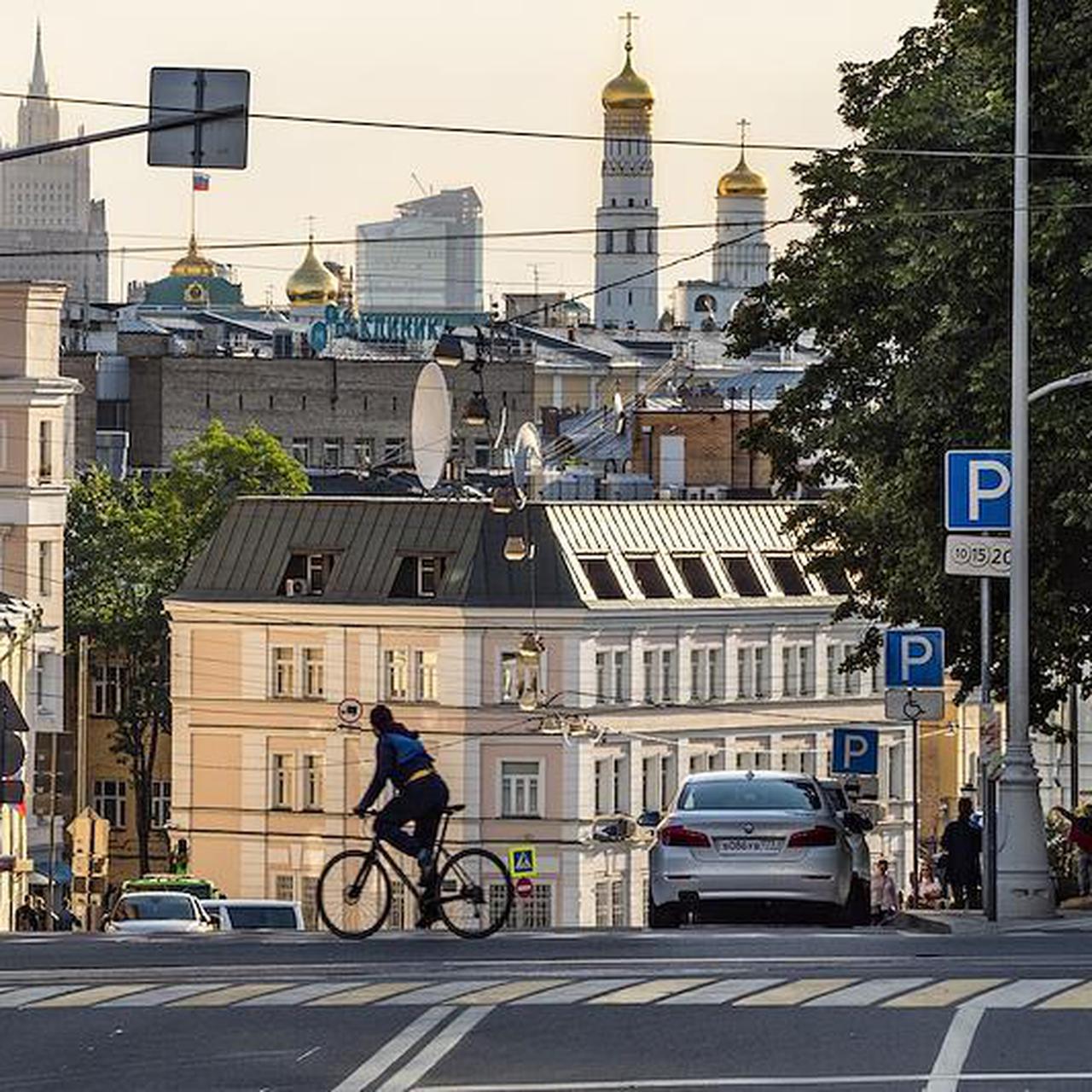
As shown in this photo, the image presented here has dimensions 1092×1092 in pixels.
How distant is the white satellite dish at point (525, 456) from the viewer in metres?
123

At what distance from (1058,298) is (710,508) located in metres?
75.6

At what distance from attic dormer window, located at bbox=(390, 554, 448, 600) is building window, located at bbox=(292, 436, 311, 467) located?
6401 centimetres

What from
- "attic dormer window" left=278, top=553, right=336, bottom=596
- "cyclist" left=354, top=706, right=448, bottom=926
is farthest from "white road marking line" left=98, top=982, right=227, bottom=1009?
"attic dormer window" left=278, top=553, right=336, bottom=596

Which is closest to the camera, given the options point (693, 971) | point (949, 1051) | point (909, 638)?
point (949, 1051)

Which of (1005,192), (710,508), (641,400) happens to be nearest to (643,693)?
(710,508)

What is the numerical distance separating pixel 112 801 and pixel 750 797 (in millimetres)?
88191

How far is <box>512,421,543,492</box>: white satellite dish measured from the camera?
122875 millimetres

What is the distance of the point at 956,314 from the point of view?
151ft

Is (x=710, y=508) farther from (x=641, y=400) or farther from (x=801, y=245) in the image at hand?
(x=801, y=245)

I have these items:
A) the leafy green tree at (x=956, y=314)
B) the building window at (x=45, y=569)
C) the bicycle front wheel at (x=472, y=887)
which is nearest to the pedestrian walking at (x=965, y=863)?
the leafy green tree at (x=956, y=314)

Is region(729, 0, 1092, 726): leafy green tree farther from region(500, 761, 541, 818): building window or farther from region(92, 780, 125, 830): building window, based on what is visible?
region(92, 780, 125, 830): building window

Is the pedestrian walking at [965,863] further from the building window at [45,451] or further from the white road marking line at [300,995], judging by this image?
the building window at [45,451]

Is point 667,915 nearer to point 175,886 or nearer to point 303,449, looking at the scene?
point 175,886

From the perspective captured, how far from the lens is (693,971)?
25.2 meters
